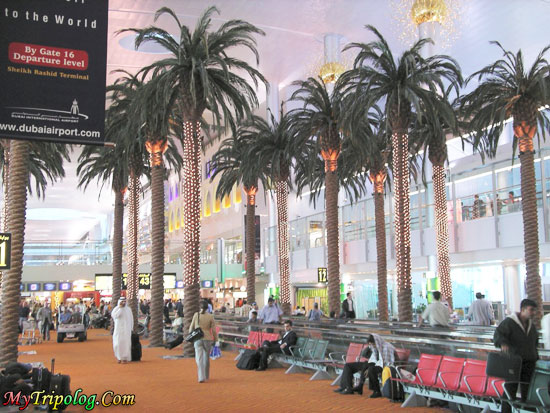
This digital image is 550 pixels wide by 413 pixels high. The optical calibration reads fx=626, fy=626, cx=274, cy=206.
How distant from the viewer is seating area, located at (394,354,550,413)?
27.2 feet

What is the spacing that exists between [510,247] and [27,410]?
837 inches

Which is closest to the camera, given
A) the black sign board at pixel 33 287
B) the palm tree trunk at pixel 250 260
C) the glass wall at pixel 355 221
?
the palm tree trunk at pixel 250 260

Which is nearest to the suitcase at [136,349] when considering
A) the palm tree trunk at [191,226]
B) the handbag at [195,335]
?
the palm tree trunk at [191,226]

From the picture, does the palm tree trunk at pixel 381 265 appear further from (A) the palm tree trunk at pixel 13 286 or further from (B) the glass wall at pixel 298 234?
(A) the palm tree trunk at pixel 13 286

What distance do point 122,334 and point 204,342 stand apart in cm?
575

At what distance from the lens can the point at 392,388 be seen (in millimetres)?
11242

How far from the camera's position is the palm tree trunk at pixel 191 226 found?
20.4 meters

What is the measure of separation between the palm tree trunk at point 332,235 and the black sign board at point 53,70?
1626 cm

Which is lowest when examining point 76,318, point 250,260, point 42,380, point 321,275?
point 76,318

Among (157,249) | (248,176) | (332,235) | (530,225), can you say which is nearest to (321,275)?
(248,176)

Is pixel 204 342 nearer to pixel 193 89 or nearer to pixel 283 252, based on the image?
pixel 193 89

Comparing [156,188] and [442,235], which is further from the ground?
[156,188]

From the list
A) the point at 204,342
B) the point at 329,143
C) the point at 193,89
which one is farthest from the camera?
the point at 329,143

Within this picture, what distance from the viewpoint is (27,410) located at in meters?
9.08
